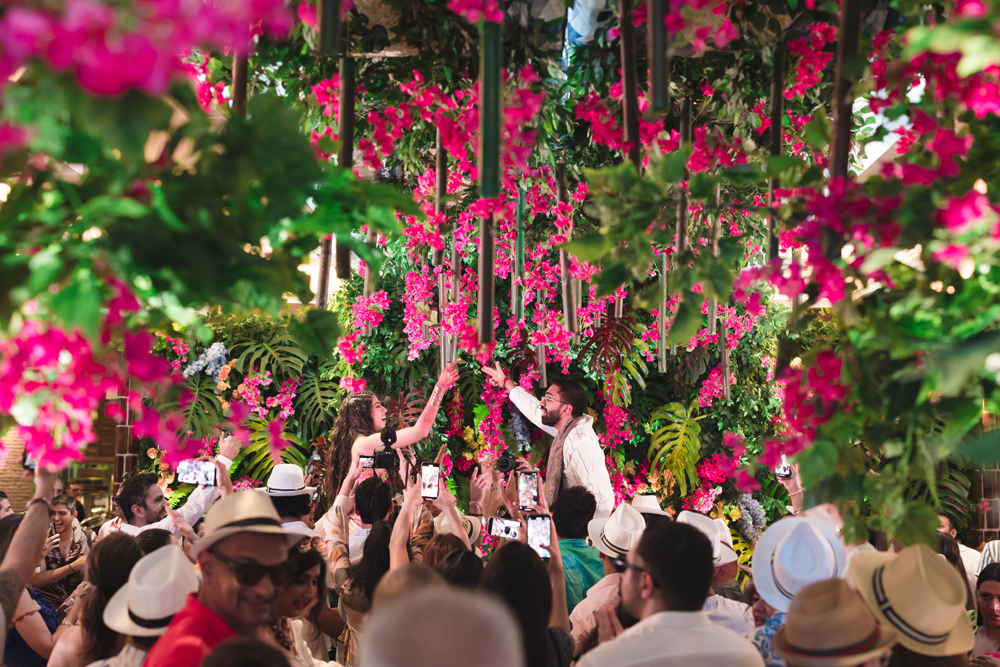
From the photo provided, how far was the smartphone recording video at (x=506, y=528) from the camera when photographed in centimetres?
282

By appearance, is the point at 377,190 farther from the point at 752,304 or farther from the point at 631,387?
the point at 631,387

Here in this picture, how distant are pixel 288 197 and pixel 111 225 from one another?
0.77 ft

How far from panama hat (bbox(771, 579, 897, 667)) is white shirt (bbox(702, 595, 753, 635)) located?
0.86 meters

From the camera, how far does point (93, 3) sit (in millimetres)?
686

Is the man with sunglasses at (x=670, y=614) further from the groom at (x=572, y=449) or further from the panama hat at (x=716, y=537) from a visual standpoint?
the groom at (x=572, y=449)

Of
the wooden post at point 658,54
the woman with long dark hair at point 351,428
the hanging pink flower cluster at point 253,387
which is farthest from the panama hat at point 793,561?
the hanging pink flower cluster at point 253,387

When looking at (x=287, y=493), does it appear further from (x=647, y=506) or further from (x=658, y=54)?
(x=658, y=54)

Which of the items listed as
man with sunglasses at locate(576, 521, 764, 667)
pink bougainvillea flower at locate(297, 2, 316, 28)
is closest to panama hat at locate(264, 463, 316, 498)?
man with sunglasses at locate(576, 521, 764, 667)

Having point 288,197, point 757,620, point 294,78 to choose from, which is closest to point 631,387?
point 757,620

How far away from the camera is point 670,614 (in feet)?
5.41

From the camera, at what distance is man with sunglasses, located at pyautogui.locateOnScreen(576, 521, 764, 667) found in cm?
154

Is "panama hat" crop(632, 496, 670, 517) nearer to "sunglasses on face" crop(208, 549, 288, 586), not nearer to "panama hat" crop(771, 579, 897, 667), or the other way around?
"panama hat" crop(771, 579, 897, 667)

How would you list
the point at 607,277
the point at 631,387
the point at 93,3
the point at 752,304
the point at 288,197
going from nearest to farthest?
the point at 93,3 < the point at 288,197 < the point at 607,277 < the point at 752,304 < the point at 631,387

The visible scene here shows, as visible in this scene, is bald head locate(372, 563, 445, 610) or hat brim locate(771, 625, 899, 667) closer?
hat brim locate(771, 625, 899, 667)
